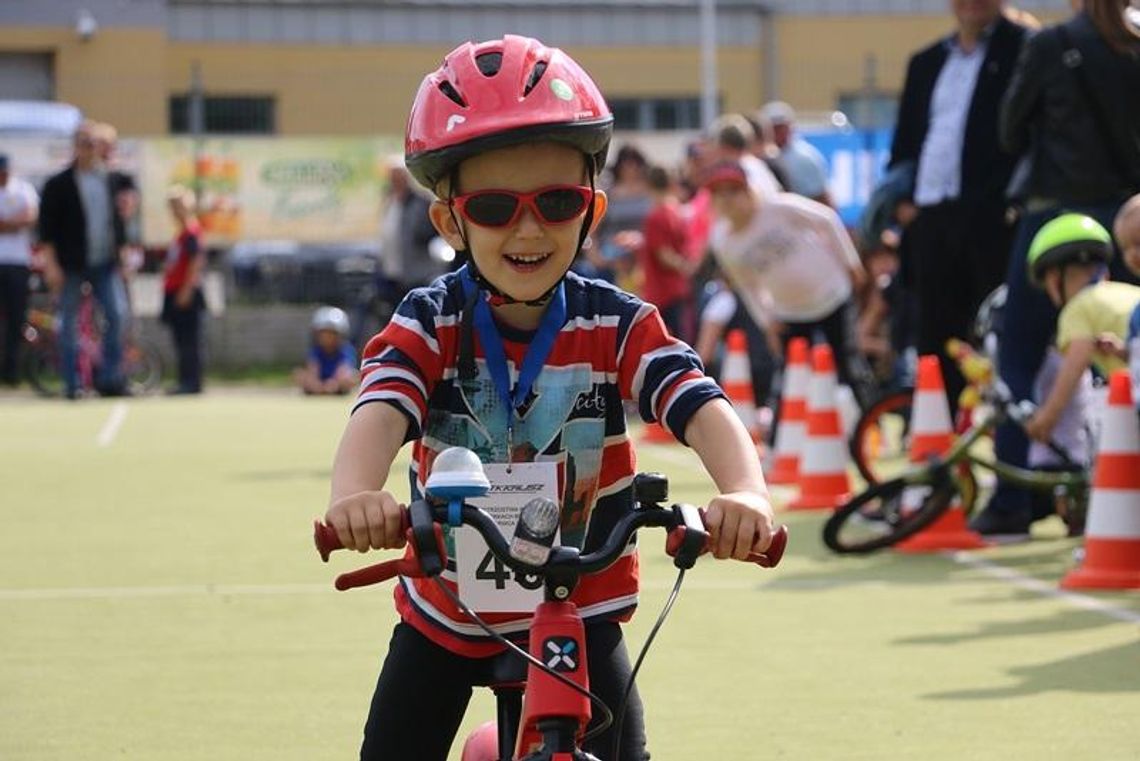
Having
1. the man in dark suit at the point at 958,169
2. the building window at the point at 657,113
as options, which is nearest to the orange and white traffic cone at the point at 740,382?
the man in dark suit at the point at 958,169

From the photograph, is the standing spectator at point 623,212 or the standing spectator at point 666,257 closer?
the standing spectator at point 666,257

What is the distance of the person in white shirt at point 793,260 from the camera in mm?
14539

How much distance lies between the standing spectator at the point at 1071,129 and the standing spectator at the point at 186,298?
593 inches

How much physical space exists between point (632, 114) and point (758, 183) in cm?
3312

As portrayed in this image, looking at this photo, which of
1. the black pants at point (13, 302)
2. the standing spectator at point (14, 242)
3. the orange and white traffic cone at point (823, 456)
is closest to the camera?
the orange and white traffic cone at point (823, 456)

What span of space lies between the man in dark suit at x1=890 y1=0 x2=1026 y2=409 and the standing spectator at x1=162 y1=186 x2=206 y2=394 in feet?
45.3

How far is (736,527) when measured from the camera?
4.07 metres

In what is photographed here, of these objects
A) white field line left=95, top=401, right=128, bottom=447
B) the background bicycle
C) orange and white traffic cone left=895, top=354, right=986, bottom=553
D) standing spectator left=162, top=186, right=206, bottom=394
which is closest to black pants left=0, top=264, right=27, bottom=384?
the background bicycle

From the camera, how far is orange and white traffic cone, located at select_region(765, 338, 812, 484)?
14.6m

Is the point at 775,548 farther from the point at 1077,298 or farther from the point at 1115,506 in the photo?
the point at 1077,298

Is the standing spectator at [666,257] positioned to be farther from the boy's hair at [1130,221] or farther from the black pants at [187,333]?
the boy's hair at [1130,221]

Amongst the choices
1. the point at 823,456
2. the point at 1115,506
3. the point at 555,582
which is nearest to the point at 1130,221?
the point at 1115,506

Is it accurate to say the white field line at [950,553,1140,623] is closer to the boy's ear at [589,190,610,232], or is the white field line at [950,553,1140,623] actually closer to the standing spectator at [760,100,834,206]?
the boy's ear at [589,190,610,232]

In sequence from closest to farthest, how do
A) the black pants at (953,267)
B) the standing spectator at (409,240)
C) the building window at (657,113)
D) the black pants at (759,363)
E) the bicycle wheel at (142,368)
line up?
the black pants at (953,267) → the black pants at (759,363) → the standing spectator at (409,240) → the bicycle wheel at (142,368) → the building window at (657,113)
